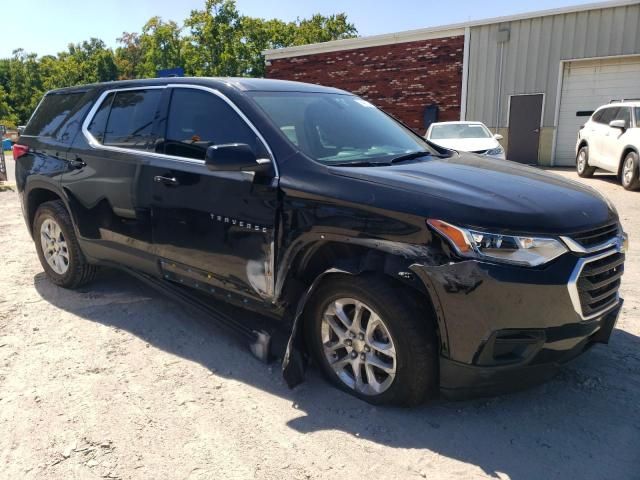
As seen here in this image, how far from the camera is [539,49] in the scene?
1723 cm

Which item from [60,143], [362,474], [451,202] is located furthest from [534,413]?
[60,143]

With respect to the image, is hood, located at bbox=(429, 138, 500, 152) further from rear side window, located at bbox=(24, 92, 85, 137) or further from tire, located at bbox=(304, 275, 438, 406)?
tire, located at bbox=(304, 275, 438, 406)

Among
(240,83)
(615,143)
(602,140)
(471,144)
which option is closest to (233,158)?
(240,83)

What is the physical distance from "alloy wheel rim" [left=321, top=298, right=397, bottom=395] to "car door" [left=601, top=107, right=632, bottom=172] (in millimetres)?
10163

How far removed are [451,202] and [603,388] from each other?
62.1 inches

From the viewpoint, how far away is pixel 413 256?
8.68ft

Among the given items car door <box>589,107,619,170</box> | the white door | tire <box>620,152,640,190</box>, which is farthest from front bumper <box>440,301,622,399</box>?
car door <box>589,107,619,170</box>

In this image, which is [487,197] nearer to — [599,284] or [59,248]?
[599,284]

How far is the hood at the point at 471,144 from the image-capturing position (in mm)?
10711

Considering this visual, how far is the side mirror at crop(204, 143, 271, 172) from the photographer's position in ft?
10.1

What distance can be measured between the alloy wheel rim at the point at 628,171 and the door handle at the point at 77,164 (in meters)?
10.1

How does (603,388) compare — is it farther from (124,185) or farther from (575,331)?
(124,185)

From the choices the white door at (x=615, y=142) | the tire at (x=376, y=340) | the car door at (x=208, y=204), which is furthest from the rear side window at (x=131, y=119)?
the white door at (x=615, y=142)

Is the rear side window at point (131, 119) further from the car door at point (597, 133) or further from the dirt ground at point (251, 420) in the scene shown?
the car door at point (597, 133)
